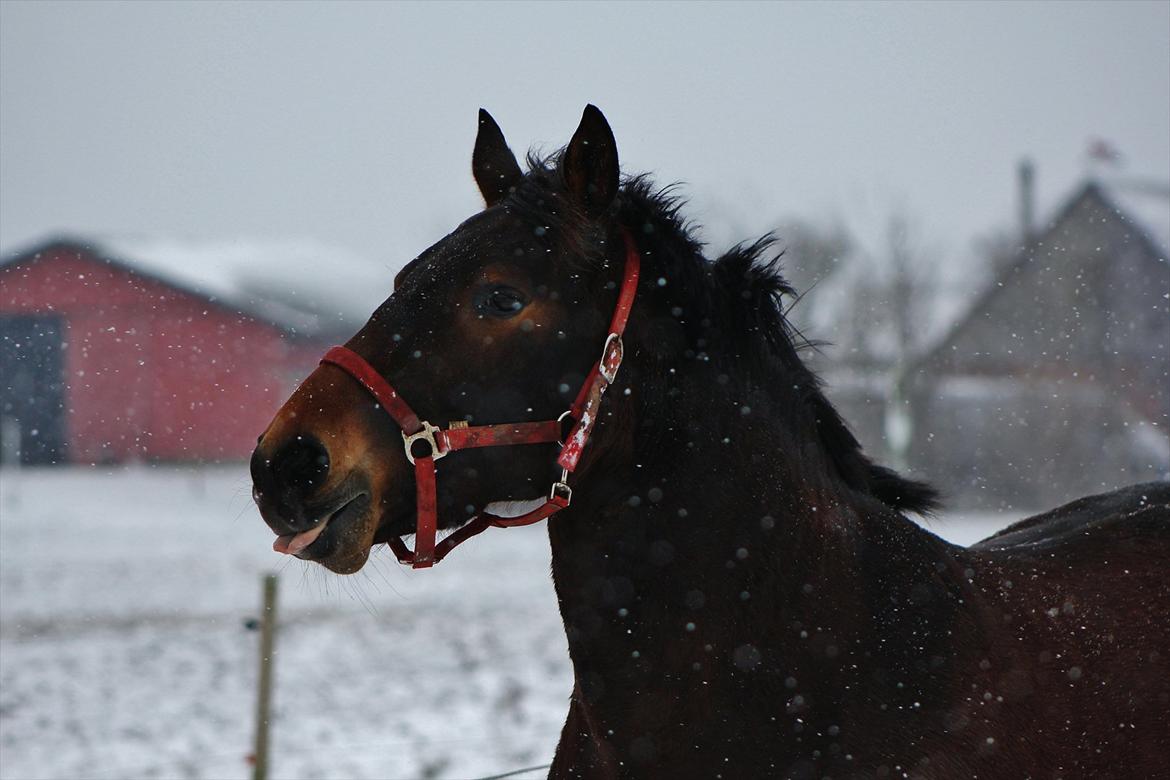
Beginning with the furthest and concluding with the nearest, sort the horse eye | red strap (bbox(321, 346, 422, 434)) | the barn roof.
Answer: the barn roof → the horse eye → red strap (bbox(321, 346, 422, 434))

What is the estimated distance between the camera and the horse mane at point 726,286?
2.32 metres

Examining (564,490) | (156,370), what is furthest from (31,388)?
(564,490)

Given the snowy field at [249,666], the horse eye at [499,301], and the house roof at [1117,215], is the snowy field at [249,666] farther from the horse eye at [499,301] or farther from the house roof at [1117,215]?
the house roof at [1117,215]

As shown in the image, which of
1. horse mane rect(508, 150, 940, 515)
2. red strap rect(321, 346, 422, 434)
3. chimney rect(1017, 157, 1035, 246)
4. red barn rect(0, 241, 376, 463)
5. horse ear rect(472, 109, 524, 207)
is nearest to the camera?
red strap rect(321, 346, 422, 434)

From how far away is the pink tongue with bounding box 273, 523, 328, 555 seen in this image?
1928 millimetres

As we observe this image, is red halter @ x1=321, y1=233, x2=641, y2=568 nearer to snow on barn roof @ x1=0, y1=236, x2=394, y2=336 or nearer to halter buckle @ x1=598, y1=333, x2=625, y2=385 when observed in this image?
halter buckle @ x1=598, y1=333, x2=625, y2=385

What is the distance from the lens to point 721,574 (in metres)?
2.20

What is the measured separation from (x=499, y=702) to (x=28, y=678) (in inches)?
135

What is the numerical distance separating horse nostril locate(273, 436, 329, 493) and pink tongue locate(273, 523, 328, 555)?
0.08m

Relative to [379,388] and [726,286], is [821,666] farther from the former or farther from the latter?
[379,388]

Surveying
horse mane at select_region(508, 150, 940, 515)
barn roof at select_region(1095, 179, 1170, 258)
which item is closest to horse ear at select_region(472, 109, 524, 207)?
horse mane at select_region(508, 150, 940, 515)

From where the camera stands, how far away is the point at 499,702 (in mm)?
7180

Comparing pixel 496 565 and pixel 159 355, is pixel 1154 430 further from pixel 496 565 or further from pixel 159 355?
pixel 159 355

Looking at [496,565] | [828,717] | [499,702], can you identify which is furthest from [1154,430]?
[828,717]
